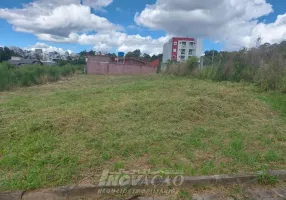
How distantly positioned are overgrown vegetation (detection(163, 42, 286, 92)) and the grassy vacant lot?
2.61m

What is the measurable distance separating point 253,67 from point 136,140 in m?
7.45

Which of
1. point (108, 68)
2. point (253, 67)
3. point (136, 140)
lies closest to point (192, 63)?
point (253, 67)

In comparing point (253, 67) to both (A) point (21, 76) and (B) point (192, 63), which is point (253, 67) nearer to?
(B) point (192, 63)

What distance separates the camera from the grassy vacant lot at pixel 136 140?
6.60ft

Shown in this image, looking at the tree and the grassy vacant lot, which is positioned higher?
the tree

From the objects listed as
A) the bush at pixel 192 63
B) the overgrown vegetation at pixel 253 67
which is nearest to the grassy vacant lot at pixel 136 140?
the overgrown vegetation at pixel 253 67

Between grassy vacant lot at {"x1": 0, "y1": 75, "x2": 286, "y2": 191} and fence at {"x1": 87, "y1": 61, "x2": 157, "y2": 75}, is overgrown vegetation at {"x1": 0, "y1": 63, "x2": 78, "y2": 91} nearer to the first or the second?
grassy vacant lot at {"x1": 0, "y1": 75, "x2": 286, "y2": 191}

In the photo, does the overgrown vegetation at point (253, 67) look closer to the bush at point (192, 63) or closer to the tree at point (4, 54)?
the bush at point (192, 63)

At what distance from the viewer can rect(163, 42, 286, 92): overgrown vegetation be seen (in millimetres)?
6406

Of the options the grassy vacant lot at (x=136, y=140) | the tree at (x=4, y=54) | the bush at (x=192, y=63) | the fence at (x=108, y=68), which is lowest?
the grassy vacant lot at (x=136, y=140)

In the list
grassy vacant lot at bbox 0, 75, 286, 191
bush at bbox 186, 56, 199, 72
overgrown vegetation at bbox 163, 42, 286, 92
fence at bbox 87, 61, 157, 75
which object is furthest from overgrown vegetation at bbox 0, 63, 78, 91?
fence at bbox 87, 61, 157, 75

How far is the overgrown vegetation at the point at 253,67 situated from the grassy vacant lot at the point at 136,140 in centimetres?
261

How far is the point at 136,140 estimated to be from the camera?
2615 mm

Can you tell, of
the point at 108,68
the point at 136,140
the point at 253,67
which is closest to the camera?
the point at 136,140
